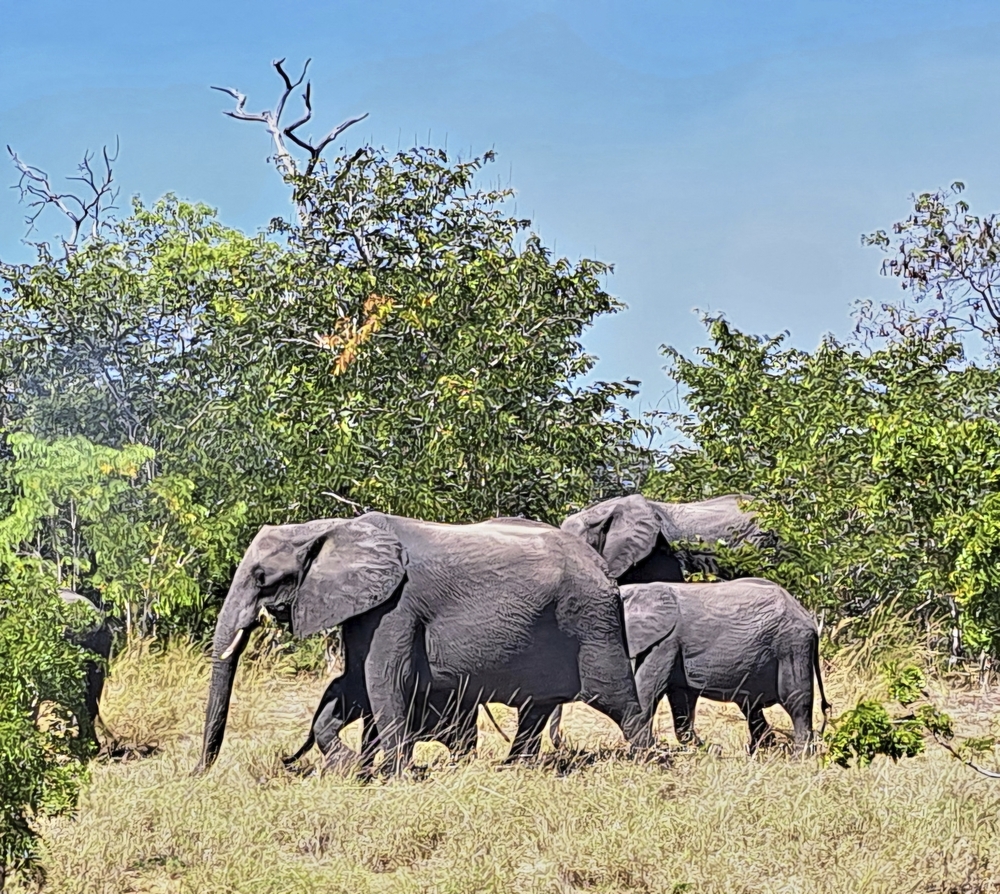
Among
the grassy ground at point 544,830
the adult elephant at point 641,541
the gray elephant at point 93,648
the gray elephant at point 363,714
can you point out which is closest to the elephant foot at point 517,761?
the grassy ground at point 544,830

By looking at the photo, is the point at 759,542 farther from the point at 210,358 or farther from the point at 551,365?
the point at 210,358

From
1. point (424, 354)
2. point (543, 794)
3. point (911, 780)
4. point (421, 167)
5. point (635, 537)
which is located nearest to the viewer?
point (543, 794)

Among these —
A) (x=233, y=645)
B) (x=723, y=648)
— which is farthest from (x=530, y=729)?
(x=233, y=645)

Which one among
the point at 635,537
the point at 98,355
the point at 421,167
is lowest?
the point at 635,537

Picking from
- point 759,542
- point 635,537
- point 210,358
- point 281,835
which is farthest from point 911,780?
point 210,358

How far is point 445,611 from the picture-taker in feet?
31.3

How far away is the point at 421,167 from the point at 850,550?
536cm

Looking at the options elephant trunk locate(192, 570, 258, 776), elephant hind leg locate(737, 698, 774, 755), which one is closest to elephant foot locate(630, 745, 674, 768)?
elephant hind leg locate(737, 698, 774, 755)

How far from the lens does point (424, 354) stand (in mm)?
13875

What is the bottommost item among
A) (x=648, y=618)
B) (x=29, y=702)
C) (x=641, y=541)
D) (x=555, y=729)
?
(x=555, y=729)

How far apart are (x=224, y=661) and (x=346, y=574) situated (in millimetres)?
946

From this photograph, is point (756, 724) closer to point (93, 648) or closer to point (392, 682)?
point (392, 682)

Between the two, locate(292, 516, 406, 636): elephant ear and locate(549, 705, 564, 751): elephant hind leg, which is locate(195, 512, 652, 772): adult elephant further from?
locate(549, 705, 564, 751): elephant hind leg

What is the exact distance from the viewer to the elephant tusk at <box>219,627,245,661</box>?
9523mm
